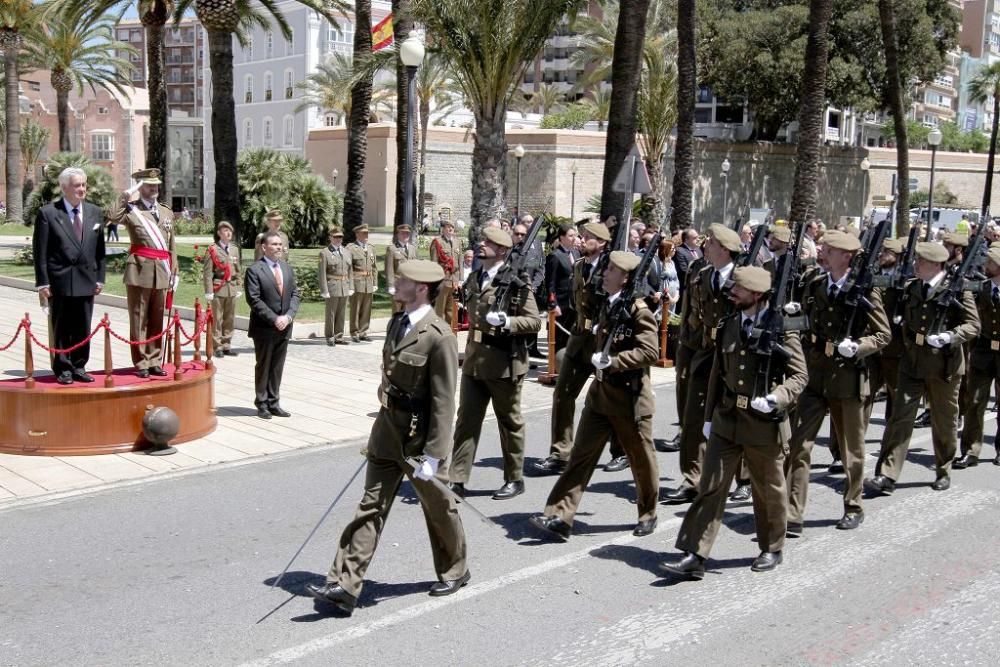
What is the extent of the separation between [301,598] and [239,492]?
2389 mm

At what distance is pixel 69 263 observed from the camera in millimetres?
9422

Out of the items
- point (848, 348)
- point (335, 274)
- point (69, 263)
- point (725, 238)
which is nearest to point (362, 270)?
point (335, 274)

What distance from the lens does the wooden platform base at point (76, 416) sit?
9.02 m

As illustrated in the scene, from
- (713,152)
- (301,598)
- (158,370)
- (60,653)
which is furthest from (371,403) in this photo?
(713,152)

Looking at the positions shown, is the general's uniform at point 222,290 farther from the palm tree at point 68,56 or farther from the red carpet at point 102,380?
the palm tree at point 68,56

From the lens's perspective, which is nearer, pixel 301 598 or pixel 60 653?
pixel 60 653

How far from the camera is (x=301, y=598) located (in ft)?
19.9

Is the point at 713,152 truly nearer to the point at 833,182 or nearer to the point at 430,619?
the point at 833,182

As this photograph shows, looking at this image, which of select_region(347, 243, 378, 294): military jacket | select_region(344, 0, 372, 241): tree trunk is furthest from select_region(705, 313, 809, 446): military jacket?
select_region(344, 0, 372, 241): tree trunk

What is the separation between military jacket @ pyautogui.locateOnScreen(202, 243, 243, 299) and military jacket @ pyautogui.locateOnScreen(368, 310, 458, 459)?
30.4 feet

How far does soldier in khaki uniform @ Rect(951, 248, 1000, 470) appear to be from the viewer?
380 inches

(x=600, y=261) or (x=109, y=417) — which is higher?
(x=600, y=261)

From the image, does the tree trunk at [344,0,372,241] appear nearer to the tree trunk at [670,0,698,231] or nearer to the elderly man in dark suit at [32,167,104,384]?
the tree trunk at [670,0,698,231]

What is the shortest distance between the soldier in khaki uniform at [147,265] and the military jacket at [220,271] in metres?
4.23
